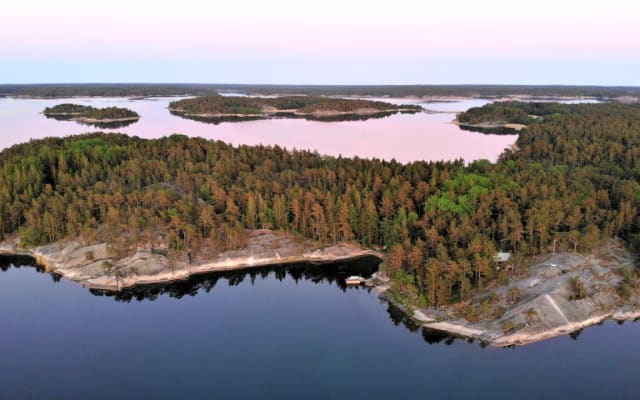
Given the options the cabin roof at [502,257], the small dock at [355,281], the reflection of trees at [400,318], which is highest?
the cabin roof at [502,257]

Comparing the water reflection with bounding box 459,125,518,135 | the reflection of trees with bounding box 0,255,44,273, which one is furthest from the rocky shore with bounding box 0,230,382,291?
the water reflection with bounding box 459,125,518,135

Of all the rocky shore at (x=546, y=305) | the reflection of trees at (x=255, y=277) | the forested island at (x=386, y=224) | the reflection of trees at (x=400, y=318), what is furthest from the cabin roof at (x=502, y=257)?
the reflection of trees at (x=255, y=277)

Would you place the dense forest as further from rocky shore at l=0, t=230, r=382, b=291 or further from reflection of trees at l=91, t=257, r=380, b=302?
reflection of trees at l=91, t=257, r=380, b=302

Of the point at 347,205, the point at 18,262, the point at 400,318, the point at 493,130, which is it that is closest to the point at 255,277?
the point at 347,205

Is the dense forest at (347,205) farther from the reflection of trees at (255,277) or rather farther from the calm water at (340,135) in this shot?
the calm water at (340,135)

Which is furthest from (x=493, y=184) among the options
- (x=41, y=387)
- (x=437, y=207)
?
(x=41, y=387)

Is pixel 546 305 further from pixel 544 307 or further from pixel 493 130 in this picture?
pixel 493 130
